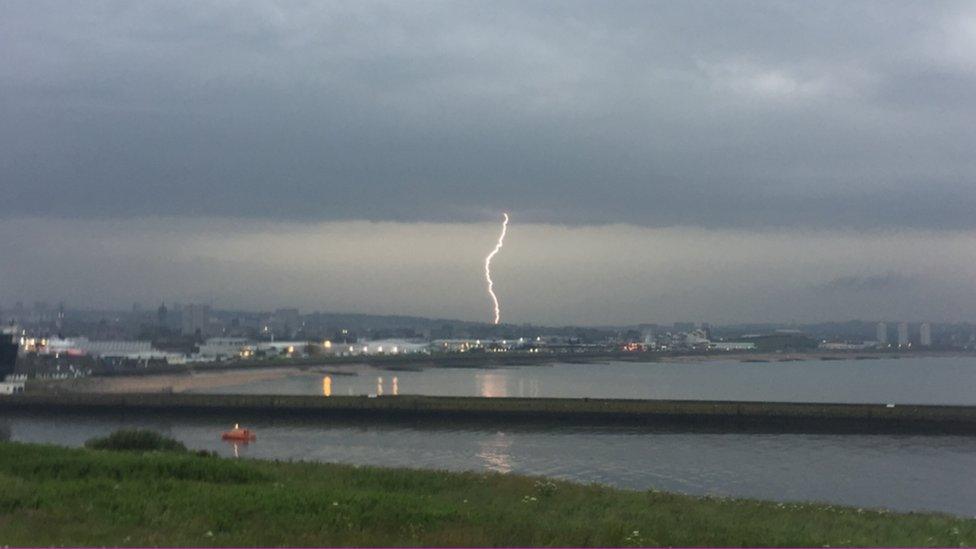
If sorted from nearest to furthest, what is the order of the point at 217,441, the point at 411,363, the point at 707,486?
the point at 707,486 < the point at 217,441 < the point at 411,363

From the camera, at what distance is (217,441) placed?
29828 mm

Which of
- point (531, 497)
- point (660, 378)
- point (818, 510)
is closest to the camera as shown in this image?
point (531, 497)

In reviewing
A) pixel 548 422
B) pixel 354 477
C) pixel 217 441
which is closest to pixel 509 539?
pixel 354 477

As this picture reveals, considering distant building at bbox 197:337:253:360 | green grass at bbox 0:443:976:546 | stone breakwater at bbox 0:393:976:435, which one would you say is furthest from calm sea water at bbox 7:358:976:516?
distant building at bbox 197:337:253:360

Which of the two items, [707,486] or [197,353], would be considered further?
[197,353]

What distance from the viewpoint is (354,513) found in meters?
7.68

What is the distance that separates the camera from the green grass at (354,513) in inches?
270

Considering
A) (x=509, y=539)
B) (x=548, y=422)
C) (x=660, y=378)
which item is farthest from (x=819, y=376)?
(x=509, y=539)

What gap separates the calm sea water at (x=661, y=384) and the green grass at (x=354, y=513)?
1582 inches

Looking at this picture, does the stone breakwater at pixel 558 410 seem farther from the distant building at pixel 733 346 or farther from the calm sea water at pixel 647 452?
the distant building at pixel 733 346

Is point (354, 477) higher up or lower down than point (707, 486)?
higher up

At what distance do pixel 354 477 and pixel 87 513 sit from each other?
4.29m

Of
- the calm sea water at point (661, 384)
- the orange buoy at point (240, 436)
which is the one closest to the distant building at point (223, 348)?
the calm sea water at point (661, 384)

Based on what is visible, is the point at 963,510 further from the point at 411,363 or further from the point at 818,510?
the point at 411,363
